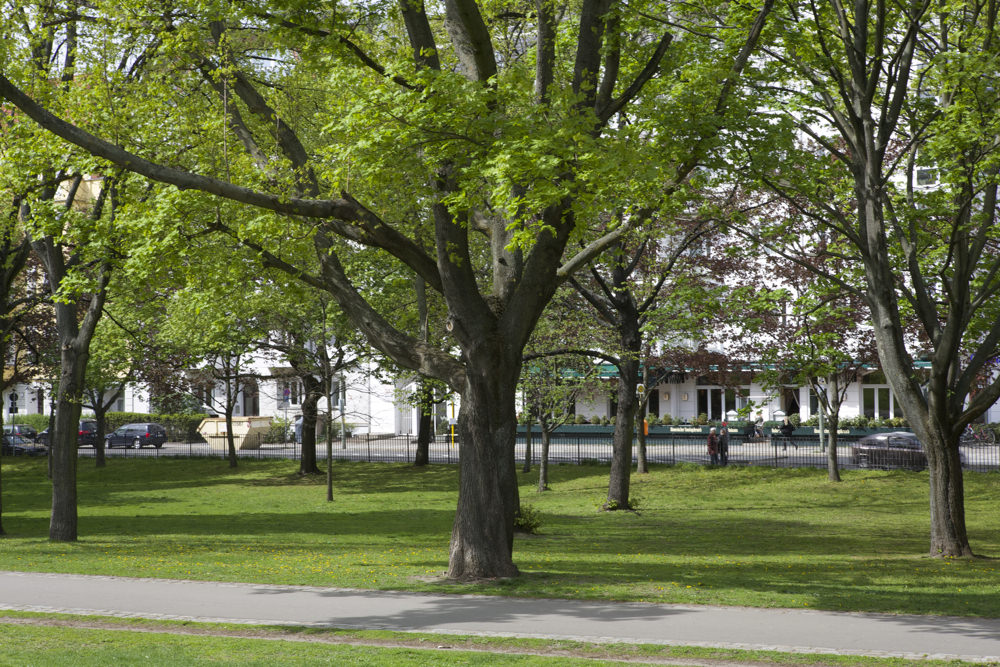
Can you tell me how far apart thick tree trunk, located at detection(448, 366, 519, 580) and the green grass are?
1.38 ft

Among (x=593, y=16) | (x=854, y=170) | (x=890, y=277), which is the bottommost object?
(x=890, y=277)

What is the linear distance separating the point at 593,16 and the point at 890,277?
609 cm

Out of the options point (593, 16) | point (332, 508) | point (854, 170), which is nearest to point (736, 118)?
point (593, 16)

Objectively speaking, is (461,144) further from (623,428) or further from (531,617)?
(623,428)

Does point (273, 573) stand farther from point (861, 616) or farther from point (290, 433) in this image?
point (290, 433)

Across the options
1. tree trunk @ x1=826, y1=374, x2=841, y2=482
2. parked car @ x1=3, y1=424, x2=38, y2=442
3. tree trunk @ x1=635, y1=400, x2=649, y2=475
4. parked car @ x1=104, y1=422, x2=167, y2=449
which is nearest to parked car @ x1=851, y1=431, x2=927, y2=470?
tree trunk @ x1=826, y1=374, x2=841, y2=482

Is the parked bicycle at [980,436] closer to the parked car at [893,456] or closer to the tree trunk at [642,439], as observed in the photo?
the parked car at [893,456]

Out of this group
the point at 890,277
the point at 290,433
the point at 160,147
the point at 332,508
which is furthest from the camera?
the point at 290,433

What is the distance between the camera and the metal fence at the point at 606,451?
113 feet

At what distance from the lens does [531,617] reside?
9.72 meters

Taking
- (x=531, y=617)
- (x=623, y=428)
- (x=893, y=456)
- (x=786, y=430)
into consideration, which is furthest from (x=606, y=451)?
(x=531, y=617)

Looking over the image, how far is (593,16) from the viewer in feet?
40.3

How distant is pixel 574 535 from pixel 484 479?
271 inches

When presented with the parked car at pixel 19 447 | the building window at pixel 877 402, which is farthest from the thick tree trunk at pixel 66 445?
the building window at pixel 877 402
